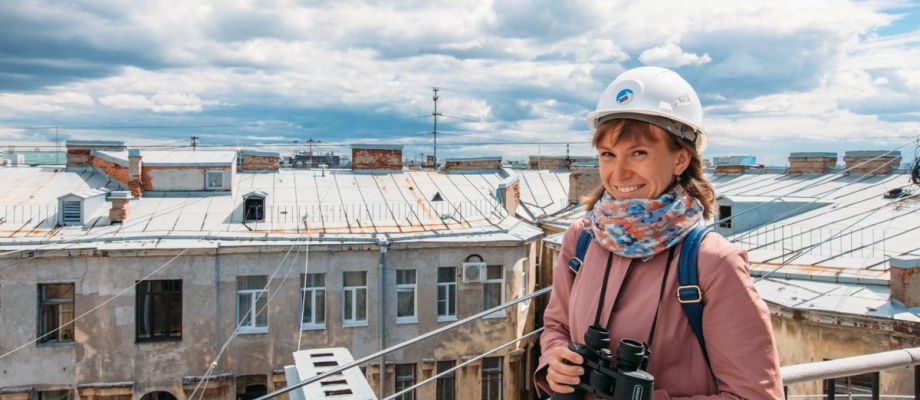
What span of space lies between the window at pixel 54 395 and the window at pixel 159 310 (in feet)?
7.73

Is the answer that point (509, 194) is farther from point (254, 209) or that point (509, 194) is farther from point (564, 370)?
point (564, 370)

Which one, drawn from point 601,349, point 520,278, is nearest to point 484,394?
point 520,278

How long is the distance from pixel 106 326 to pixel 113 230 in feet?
9.12

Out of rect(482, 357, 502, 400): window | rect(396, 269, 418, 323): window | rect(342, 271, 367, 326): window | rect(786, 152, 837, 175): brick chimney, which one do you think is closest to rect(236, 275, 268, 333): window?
rect(342, 271, 367, 326): window

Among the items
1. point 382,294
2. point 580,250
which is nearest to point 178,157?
point 382,294

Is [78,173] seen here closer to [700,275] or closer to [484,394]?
[484,394]

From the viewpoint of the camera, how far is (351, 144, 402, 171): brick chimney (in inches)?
1129

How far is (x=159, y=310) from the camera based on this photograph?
19797 millimetres

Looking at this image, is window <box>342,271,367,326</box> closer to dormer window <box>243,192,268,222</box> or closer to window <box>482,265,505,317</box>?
dormer window <box>243,192,268,222</box>

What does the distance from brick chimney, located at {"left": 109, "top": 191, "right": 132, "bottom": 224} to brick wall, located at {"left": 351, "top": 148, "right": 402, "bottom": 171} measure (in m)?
9.47

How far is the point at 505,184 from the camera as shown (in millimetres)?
26844

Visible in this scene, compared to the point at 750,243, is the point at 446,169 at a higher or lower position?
higher

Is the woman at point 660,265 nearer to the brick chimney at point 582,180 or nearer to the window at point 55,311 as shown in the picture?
the window at point 55,311

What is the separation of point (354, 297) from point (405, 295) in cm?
157
